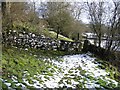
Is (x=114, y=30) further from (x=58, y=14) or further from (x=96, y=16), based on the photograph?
(x=58, y=14)

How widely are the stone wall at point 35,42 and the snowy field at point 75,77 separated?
8.35 ft

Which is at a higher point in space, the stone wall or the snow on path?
the stone wall

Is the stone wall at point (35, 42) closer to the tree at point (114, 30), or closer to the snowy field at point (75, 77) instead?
the tree at point (114, 30)

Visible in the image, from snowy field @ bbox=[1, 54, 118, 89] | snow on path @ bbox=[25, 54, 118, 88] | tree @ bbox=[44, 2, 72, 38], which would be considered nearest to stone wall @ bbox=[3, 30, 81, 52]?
snow on path @ bbox=[25, 54, 118, 88]

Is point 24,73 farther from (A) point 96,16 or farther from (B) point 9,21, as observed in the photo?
(A) point 96,16

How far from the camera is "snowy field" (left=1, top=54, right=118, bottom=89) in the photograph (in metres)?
6.55

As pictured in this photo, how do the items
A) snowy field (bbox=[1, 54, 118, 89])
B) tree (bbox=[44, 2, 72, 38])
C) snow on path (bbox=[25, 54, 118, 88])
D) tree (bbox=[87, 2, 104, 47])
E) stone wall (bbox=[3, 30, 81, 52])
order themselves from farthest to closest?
tree (bbox=[44, 2, 72, 38]), tree (bbox=[87, 2, 104, 47]), stone wall (bbox=[3, 30, 81, 52]), snow on path (bbox=[25, 54, 118, 88]), snowy field (bbox=[1, 54, 118, 89])

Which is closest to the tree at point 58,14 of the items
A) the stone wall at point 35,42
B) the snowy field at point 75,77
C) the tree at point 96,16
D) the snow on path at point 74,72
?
the tree at point 96,16

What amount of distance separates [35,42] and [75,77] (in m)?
5.03

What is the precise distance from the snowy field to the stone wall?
254 cm

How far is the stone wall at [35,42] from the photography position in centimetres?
1087

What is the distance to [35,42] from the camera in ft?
40.3

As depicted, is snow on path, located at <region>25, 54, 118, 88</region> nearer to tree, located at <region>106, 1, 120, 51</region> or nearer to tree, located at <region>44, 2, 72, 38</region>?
tree, located at <region>106, 1, 120, 51</region>

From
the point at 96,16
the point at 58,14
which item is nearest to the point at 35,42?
the point at 96,16
